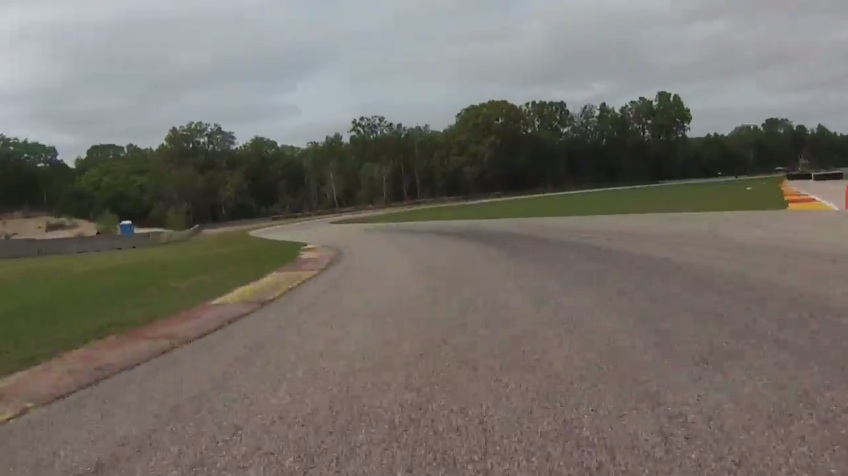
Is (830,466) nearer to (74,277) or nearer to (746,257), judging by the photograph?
(746,257)

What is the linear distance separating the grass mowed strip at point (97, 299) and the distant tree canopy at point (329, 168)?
74.7 meters

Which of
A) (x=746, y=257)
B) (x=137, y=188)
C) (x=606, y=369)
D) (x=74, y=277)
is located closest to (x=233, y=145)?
(x=137, y=188)

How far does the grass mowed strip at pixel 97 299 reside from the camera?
466 inches

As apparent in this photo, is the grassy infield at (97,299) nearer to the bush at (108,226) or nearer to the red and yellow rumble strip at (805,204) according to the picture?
the red and yellow rumble strip at (805,204)

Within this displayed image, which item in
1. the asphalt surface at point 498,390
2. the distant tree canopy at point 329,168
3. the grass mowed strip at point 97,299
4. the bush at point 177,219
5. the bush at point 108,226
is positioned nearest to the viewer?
the asphalt surface at point 498,390

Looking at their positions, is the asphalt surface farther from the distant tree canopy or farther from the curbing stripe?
the distant tree canopy

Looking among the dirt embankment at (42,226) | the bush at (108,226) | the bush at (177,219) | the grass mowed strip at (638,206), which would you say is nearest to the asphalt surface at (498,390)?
the grass mowed strip at (638,206)

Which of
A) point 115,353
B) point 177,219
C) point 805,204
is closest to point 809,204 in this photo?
point 805,204

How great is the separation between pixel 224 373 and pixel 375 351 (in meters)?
1.65

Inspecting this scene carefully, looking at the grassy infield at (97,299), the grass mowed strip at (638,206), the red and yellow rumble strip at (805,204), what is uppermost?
the grassy infield at (97,299)

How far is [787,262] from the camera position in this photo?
15.8 metres

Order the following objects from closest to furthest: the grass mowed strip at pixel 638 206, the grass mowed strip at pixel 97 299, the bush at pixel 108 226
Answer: the grass mowed strip at pixel 97 299
the grass mowed strip at pixel 638 206
the bush at pixel 108 226

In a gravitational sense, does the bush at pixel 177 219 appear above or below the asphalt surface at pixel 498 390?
below

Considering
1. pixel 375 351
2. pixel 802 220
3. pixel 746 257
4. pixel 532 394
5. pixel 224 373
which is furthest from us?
pixel 802 220
